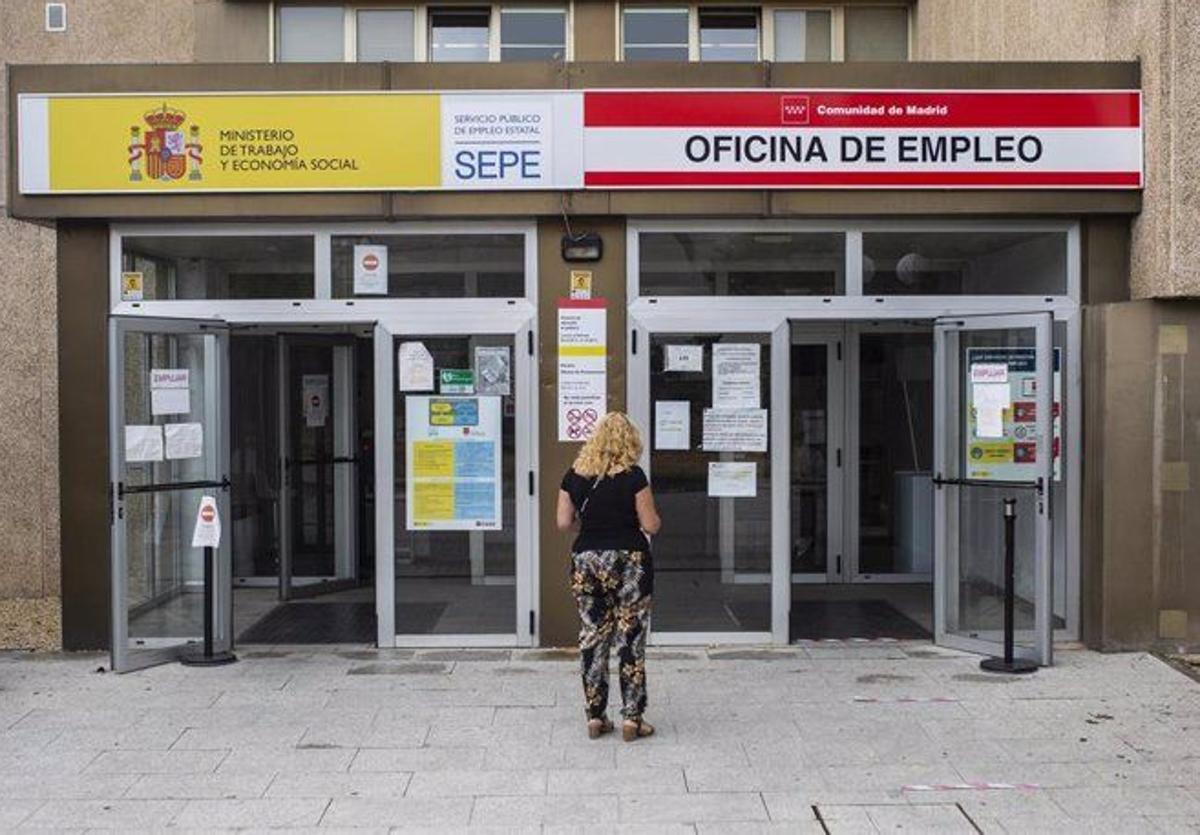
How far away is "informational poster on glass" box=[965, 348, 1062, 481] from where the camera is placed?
8.09 metres

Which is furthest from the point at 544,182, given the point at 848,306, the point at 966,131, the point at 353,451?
the point at 353,451

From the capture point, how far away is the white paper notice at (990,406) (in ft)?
26.8

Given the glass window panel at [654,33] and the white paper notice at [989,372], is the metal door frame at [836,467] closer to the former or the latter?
the white paper notice at [989,372]

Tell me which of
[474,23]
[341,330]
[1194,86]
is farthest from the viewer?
[474,23]

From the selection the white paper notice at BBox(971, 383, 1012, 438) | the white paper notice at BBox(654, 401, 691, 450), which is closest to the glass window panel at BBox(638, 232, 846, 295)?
the white paper notice at BBox(654, 401, 691, 450)

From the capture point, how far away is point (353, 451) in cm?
1128

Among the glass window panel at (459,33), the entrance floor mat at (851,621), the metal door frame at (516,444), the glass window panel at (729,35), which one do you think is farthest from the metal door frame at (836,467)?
the glass window panel at (459,33)

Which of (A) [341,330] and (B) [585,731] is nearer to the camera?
(B) [585,731]

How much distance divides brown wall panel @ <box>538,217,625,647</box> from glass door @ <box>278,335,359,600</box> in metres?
3.13

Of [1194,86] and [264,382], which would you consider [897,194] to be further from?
[264,382]

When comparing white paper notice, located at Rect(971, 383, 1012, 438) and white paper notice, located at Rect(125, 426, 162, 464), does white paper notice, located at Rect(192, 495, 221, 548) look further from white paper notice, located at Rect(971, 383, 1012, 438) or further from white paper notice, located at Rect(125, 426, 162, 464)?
white paper notice, located at Rect(971, 383, 1012, 438)

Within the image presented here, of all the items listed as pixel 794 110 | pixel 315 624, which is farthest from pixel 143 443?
pixel 794 110

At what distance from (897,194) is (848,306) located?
802 mm

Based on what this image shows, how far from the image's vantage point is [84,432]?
840cm
